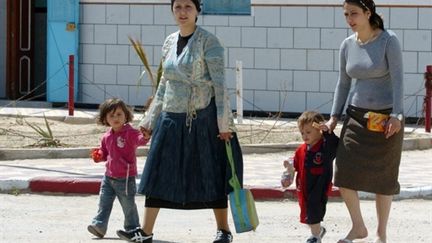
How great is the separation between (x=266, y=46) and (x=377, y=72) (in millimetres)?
10499

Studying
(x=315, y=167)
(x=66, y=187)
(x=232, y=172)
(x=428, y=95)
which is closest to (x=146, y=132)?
(x=232, y=172)

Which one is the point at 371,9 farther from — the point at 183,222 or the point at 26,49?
the point at 26,49

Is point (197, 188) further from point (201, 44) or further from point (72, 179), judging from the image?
point (72, 179)

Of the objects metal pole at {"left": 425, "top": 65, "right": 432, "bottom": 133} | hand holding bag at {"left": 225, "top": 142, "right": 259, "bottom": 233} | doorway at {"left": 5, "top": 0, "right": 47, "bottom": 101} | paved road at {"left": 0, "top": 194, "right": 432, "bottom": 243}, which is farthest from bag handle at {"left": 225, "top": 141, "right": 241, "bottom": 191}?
doorway at {"left": 5, "top": 0, "right": 47, "bottom": 101}

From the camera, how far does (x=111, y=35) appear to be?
1938 centimetres

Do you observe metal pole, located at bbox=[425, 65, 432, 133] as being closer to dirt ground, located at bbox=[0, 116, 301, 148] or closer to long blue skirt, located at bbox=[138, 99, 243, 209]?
dirt ground, located at bbox=[0, 116, 301, 148]

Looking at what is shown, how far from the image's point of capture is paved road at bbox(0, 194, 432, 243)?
9141 millimetres

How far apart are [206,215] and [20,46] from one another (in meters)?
11.0

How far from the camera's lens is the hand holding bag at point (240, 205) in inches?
327

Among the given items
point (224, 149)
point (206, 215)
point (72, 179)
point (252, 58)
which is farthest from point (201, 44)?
point (252, 58)

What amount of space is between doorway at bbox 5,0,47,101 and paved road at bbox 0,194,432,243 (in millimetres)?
9185

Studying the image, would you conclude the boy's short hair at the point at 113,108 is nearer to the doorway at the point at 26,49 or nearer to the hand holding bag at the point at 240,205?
the hand holding bag at the point at 240,205

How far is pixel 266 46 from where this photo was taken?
18672 millimetres

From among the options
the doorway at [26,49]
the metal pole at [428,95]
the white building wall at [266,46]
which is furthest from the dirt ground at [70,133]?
the doorway at [26,49]
